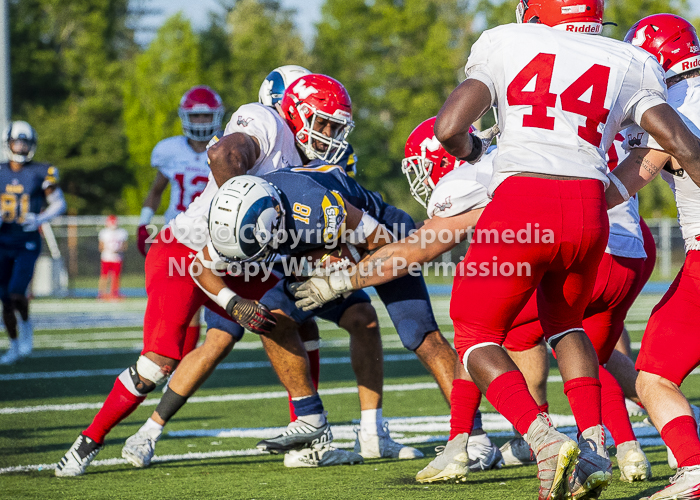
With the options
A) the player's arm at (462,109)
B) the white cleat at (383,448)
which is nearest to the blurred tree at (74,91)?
the white cleat at (383,448)

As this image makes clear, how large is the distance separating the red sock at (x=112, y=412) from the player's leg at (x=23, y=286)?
470 cm

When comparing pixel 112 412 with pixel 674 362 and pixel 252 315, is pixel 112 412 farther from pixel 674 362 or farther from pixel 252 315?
pixel 674 362

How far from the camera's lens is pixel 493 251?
2.94 meters

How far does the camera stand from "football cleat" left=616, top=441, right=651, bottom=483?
364cm

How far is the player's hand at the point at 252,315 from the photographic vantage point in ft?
12.8

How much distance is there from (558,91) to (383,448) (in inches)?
84.3

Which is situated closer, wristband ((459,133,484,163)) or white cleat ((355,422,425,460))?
wristband ((459,133,484,163))

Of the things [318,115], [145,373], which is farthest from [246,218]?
[145,373]

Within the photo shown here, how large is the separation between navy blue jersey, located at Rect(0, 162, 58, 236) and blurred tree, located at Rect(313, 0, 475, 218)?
20288 millimetres

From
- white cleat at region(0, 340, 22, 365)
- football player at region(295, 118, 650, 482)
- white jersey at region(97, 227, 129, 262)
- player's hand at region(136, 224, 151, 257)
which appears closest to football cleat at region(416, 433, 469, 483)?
football player at region(295, 118, 650, 482)

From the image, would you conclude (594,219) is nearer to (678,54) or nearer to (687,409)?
(687,409)

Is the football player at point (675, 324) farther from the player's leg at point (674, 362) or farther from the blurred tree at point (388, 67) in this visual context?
the blurred tree at point (388, 67)

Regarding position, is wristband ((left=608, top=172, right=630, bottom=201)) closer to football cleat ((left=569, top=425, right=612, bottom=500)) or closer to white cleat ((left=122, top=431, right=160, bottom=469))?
football cleat ((left=569, top=425, right=612, bottom=500))

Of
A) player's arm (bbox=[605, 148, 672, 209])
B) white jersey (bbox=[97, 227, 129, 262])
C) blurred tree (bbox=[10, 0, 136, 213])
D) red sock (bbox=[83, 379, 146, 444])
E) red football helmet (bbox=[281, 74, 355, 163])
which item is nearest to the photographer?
player's arm (bbox=[605, 148, 672, 209])
